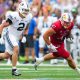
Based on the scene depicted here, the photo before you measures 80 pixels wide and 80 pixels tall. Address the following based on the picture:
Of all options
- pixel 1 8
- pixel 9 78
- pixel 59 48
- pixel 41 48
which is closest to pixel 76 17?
pixel 41 48

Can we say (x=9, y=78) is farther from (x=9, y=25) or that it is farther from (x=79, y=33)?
(x=79, y=33)

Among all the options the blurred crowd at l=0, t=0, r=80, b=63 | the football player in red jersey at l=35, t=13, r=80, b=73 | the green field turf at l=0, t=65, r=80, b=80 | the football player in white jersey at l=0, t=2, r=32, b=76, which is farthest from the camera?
the blurred crowd at l=0, t=0, r=80, b=63

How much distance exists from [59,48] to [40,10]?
17.0ft

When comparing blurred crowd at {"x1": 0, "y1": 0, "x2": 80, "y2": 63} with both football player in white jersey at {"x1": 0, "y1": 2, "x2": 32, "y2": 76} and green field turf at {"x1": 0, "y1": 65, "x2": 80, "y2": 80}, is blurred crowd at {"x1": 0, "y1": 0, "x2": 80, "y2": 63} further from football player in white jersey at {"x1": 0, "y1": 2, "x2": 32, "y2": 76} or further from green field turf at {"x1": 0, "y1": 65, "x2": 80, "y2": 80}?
football player in white jersey at {"x1": 0, "y1": 2, "x2": 32, "y2": 76}

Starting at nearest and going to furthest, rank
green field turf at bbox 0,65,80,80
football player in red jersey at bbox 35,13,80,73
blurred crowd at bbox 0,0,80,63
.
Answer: green field turf at bbox 0,65,80,80 < football player in red jersey at bbox 35,13,80,73 < blurred crowd at bbox 0,0,80,63

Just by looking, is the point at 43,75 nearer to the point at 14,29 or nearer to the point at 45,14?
the point at 14,29

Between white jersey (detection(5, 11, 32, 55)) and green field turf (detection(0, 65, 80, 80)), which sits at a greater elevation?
white jersey (detection(5, 11, 32, 55))

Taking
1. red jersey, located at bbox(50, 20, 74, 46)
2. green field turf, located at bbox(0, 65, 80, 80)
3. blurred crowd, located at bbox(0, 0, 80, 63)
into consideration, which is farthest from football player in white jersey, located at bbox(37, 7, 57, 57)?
red jersey, located at bbox(50, 20, 74, 46)

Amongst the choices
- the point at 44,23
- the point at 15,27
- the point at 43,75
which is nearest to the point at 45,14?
the point at 44,23

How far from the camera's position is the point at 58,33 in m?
10.5

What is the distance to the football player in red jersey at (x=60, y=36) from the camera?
1034cm

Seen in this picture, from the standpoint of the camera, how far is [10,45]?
413 inches

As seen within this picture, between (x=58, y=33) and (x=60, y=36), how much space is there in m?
0.11

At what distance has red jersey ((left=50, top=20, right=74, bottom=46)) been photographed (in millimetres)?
10352
